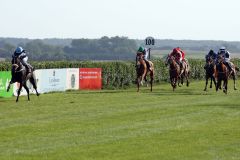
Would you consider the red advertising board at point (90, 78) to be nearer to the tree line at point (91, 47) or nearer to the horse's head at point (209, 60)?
the horse's head at point (209, 60)

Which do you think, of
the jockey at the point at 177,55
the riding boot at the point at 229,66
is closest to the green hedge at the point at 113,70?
the jockey at the point at 177,55

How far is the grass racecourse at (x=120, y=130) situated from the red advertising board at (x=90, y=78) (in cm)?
1271

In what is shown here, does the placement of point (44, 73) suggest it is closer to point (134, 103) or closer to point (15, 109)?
point (134, 103)

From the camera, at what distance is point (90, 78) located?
42.1 metres

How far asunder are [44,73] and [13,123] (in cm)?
1669

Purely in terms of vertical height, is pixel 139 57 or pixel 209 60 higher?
pixel 139 57

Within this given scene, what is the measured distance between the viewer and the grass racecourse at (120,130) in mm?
14133

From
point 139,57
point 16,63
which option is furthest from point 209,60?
point 16,63

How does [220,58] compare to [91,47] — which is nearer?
[220,58]

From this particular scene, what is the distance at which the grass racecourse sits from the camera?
556 inches

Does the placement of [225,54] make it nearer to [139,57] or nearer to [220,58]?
[220,58]

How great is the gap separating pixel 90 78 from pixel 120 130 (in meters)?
24.2

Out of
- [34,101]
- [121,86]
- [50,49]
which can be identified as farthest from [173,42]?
[34,101]

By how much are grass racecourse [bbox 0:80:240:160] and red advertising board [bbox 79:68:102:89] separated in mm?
12711
